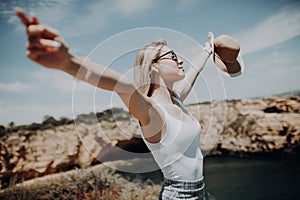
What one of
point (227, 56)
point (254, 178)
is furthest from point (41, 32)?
point (254, 178)

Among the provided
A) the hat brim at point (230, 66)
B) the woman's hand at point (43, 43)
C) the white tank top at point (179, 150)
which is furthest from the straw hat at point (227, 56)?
the woman's hand at point (43, 43)

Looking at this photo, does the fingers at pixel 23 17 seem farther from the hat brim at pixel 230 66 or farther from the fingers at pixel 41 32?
the hat brim at pixel 230 66

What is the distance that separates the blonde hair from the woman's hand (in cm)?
51

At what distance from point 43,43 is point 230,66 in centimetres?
107

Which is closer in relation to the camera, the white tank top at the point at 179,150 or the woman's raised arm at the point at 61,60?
the woman's raised arm at the point at 61,60

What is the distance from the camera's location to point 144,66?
3.18 ft

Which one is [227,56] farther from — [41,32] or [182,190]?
[41,32]

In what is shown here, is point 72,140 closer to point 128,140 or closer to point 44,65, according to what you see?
point 128,140

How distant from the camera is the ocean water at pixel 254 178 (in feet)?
12.9

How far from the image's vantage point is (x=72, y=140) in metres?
4.96

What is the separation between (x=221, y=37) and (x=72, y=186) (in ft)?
10.8

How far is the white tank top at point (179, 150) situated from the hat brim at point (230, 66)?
471 millimetres

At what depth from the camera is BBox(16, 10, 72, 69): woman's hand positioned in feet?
1.48

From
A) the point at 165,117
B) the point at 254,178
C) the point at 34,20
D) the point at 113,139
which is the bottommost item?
the point at 254,178
